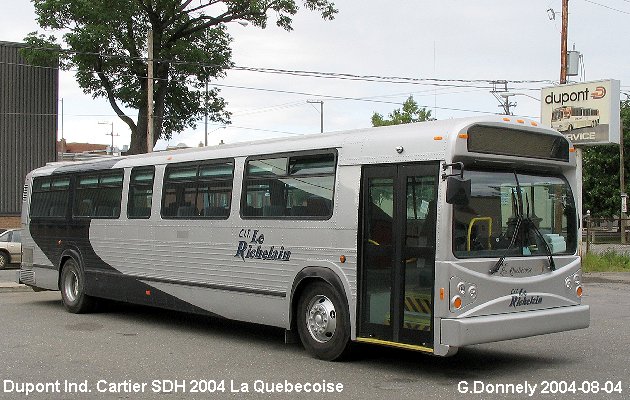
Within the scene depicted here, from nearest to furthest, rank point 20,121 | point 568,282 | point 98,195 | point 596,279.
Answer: point 568,282, point 98,195, point 596,279, point 20,121

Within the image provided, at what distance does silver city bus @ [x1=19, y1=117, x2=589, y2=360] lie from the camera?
9234 mm

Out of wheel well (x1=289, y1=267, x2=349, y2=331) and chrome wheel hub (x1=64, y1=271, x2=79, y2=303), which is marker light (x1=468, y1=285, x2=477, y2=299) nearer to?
wheel well (x1=289, y1=267, x2=349, y2=331)

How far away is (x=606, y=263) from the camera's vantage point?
28609 mm

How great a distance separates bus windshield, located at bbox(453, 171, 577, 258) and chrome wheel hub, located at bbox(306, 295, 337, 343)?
2.00 m

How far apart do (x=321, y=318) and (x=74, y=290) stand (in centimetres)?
712

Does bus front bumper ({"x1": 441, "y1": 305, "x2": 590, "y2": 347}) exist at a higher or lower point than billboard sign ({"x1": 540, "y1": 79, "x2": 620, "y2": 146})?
lower

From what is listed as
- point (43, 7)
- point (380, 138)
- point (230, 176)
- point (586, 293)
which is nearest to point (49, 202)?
point (230, 176)

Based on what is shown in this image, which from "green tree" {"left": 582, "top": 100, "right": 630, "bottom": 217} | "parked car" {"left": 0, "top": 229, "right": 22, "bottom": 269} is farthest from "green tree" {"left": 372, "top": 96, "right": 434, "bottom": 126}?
"parked car" {"left": 0, "top": 229, "right": 22, "bottom": 269}

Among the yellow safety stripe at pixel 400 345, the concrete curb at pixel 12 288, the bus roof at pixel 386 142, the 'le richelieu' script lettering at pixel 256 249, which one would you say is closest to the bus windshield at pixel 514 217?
the bus roof at pixel 386 142

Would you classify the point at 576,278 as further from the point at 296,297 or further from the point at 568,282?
the point at 296,297

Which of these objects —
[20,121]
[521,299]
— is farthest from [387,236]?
[20,121]

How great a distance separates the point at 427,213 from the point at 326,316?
6.44 feet

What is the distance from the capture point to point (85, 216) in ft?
51.6

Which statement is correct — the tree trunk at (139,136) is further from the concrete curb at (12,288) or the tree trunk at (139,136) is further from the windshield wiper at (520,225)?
the windshield wiper at (520,225)
